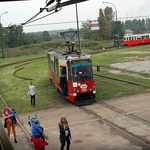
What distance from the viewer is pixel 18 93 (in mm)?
22125

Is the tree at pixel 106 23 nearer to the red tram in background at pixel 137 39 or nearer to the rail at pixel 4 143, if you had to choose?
the red tram in background at pixel 137 39

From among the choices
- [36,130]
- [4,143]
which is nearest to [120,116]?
[36,130]

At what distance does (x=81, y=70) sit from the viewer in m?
16.5

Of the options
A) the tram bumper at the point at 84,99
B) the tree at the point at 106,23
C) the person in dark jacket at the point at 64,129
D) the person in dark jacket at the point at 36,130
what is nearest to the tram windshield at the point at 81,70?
the tram bumper at the point at 84,99

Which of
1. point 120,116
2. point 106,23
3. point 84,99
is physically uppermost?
point 106,23

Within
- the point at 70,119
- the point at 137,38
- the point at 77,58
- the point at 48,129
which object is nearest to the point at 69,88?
the point at 77,58

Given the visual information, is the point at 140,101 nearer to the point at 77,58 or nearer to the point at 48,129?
the point at 77,58

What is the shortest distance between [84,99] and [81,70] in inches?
70.0

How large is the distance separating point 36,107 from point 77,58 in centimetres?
376

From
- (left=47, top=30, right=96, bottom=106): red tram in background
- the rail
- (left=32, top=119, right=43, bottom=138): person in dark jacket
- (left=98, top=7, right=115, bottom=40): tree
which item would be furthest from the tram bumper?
(left=98, top=7, right=115, bottom=40): tree

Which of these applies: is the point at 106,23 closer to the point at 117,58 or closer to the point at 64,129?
the point at 117,58

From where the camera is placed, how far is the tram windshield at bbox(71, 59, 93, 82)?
16.5m

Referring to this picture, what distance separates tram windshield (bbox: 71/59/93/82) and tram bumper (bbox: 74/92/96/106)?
95cm

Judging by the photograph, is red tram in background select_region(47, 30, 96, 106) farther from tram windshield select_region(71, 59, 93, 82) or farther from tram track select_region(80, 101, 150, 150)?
tram track select_region(80, 101, 150, 150)
